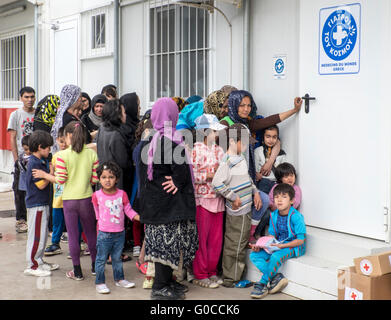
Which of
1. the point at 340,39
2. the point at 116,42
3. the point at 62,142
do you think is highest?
the point at 116,42

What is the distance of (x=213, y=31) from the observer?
6.12 metres

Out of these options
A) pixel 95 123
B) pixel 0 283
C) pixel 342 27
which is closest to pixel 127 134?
pixel 95 123

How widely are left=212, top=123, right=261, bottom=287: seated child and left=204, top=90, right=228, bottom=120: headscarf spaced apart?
21.0 inches

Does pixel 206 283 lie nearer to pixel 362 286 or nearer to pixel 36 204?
pixel 362 286

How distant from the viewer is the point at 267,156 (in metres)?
5.21

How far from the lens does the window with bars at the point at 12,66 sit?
412 inches

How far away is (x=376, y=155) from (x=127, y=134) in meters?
2.38

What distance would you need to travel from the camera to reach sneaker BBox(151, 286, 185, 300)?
4340 mm

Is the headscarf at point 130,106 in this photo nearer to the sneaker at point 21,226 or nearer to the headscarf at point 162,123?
the headscarf at point 162,123

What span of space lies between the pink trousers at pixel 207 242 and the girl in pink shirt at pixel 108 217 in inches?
23.5

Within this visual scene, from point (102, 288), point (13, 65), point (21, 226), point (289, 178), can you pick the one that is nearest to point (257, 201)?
point (289, 178)

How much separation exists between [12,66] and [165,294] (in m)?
7.99

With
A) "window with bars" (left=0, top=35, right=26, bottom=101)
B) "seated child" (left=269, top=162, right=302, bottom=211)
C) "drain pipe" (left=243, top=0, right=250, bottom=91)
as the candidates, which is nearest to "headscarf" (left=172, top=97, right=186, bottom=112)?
"drain pipe" (left=243, top=0, right=250, bottom=91)

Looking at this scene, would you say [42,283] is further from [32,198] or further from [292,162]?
[292,162]
